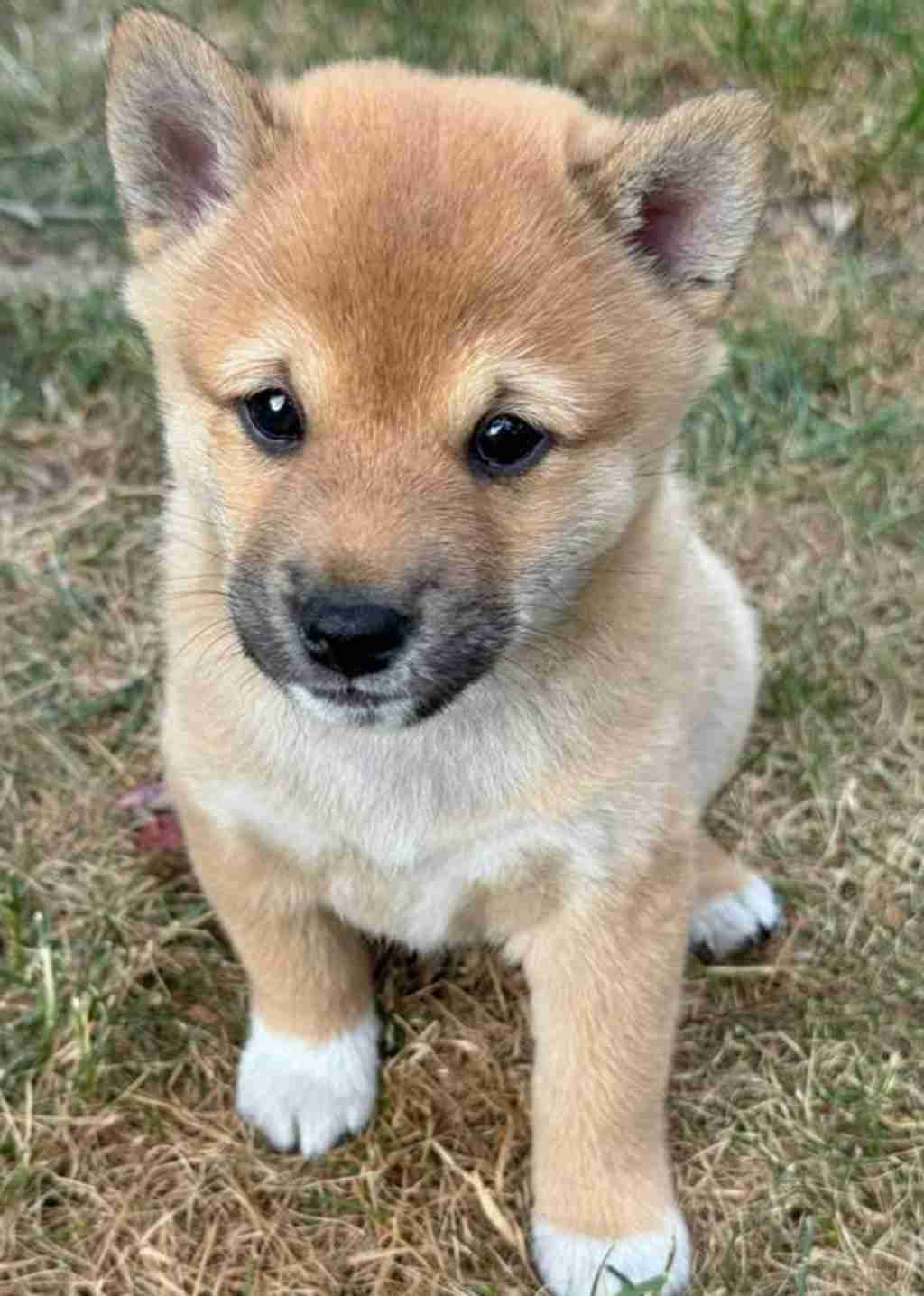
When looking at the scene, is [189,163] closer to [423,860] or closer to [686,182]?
[686,182]

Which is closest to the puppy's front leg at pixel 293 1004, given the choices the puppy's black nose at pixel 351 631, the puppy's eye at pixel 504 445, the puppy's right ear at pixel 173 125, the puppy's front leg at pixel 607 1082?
the puppy's front leg at pixel 607 1082

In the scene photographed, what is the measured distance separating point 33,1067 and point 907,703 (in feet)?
6.96

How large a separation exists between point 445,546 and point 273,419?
0.31 m

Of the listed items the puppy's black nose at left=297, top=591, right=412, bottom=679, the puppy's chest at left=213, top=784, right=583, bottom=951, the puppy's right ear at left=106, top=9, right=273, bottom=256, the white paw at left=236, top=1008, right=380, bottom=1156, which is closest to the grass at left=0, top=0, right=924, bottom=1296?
the white paw at left=236, top=1008, right=380, bottom=1156

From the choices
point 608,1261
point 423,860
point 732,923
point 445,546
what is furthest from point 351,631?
point 732,923

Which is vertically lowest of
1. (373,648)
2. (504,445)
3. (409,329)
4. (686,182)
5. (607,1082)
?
(607,1082)

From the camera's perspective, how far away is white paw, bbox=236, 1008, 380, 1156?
2746mm

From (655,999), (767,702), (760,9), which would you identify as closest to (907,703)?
(767,702)

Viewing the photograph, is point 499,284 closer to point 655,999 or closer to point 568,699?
point 568,699

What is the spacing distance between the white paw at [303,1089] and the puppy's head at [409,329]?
35.6 inches

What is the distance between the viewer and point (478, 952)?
306cm

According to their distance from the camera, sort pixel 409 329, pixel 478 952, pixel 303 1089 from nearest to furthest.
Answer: pixel 409 329 < pixel 303 1089 < pixel 478 952

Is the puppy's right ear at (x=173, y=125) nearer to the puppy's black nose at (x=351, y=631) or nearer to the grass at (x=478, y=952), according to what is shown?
the puppy's black nose at (x=351, y=631)

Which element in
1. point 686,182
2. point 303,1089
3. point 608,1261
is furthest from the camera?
point 303,1089
